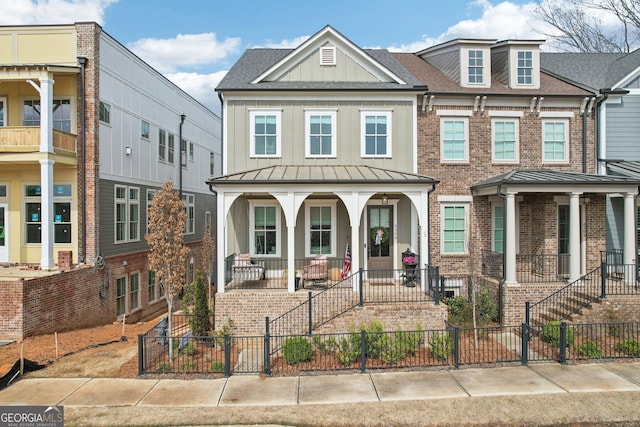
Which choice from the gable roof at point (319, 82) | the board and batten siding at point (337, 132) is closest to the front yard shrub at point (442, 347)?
the board and batten siding at point (337, 132)

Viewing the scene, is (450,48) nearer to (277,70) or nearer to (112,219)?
(277,70)

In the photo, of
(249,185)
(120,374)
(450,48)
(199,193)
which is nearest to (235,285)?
(249,185)

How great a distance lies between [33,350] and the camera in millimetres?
11703

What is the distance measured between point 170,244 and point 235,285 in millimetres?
3436

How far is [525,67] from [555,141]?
3119 millimetres

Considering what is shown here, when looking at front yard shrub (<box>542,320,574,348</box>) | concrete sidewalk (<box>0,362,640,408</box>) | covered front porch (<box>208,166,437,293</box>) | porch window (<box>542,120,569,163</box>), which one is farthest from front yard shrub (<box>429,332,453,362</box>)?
porch window (<box>542,120,569,163</box>)

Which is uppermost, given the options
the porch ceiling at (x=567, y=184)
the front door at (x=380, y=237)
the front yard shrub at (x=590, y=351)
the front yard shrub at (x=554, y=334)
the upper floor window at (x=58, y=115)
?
Result: the upper floor window at (x=58, y=115)

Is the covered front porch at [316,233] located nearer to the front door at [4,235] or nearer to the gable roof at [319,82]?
the gable roof at [319,82]

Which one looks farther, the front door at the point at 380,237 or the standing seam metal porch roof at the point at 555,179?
the front door at the point at 380,237

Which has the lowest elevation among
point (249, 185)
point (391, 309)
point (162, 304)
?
point (162, 304)

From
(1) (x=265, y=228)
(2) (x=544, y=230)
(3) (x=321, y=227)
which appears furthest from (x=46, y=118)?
(2) (x=544, y=230)

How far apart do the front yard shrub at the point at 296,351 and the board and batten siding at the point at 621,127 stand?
13592mm

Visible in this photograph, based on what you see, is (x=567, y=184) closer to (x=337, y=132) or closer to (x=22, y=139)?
(x=337, y=132)

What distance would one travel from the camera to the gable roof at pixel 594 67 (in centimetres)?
1731
